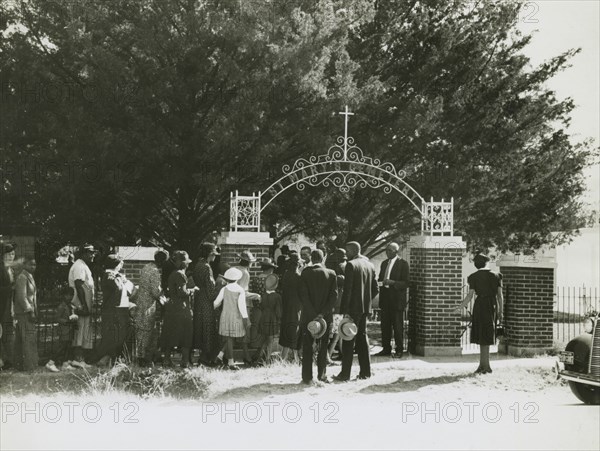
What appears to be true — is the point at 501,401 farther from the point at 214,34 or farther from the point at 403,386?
the point at 214,34

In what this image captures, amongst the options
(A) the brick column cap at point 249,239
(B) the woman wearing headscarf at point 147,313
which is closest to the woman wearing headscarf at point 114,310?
(B) the woman wearing headscarf at point 147,313

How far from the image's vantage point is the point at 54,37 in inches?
650

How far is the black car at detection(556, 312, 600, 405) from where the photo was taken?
988 centimetres

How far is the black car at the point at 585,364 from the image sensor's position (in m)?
9.88

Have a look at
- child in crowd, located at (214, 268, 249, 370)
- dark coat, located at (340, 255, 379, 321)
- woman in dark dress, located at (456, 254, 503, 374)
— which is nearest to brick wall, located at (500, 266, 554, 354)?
woman in dark dress, located at (456, 254, 503, 374)

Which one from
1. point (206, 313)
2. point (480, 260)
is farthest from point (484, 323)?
point (206, 313)

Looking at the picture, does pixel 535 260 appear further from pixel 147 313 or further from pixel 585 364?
pixel 147 313

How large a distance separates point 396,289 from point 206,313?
10.2 ft

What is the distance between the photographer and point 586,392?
1019 centimetres

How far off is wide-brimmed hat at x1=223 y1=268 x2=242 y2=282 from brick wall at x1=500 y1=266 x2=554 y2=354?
4.85 meters

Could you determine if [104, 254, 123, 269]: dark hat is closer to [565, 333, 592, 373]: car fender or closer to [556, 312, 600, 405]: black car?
[556, 312, 600, 405]: black car

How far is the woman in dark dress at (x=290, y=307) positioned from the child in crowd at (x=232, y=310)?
0.56m

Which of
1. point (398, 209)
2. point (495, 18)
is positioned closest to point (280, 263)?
point (398, 209)

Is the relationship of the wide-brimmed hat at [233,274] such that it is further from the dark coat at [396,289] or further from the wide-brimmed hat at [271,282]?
Answer: the dark coat at [396,289]
